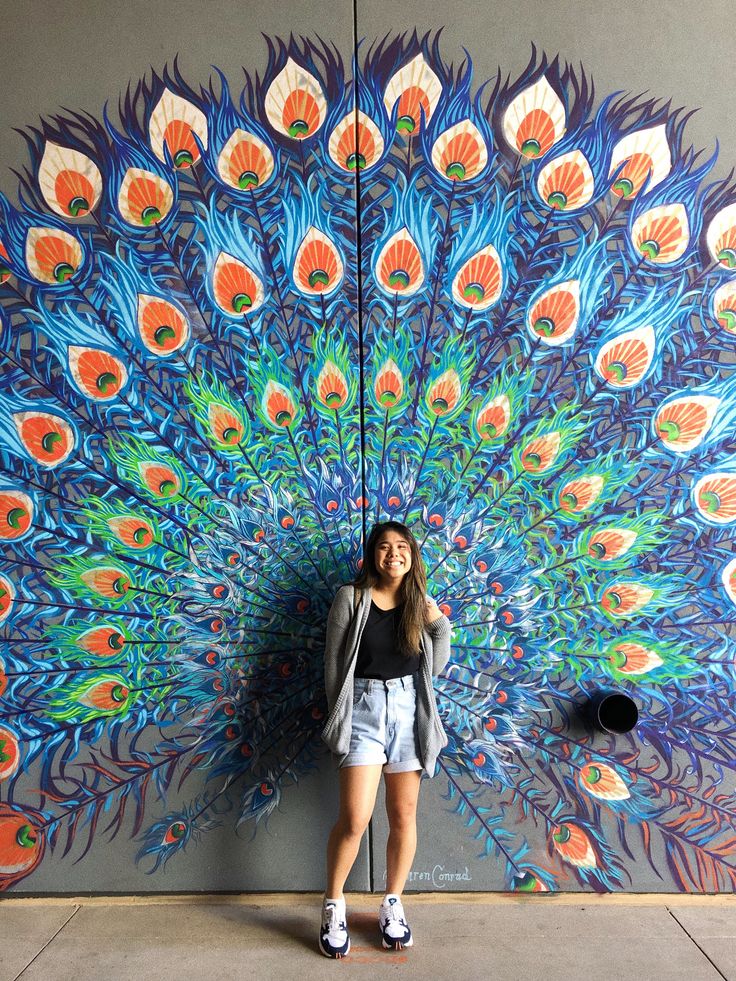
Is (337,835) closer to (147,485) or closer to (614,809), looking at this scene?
(614,809)

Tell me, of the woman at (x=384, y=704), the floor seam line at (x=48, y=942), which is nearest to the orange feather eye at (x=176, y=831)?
the floor seam line at (x=48, y=942)

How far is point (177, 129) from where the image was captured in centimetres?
276

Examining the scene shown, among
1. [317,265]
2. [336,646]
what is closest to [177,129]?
[317,265]

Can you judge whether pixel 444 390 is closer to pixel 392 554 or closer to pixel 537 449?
pixel 537 449

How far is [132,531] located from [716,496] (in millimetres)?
1912

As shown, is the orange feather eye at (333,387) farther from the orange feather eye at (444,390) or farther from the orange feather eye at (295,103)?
the orange feather eye at (295,103)

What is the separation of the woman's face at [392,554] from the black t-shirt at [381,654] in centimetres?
14

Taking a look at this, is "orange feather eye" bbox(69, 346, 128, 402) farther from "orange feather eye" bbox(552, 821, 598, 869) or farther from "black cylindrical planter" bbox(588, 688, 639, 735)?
"orange feather eye" bbox(552, 821, 598, 869)

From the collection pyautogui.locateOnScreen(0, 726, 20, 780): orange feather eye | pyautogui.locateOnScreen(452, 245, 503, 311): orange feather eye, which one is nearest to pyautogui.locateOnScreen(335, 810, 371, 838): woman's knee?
pyautogui.locateOnScreen(0, 726, 20, 780): orange feather eye

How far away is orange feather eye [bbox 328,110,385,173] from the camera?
2.75 m

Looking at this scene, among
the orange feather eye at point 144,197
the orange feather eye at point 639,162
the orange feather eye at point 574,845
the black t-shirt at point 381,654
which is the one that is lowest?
the orange feather eye at point 574,845

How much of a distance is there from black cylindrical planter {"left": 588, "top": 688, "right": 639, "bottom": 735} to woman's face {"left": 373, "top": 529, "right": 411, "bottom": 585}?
0.77m

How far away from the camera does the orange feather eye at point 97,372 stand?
2.79 metres

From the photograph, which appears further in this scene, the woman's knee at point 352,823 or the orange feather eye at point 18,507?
the orange feather eye at point 18,507
